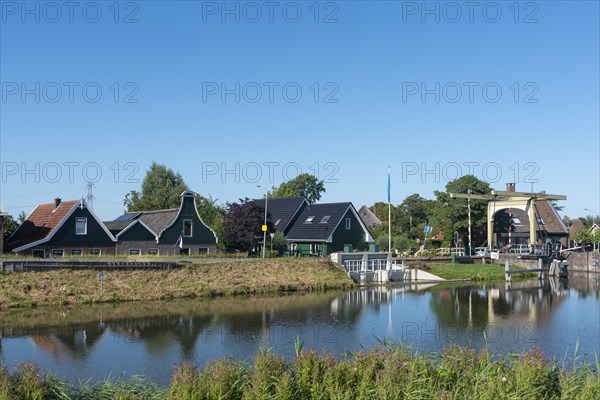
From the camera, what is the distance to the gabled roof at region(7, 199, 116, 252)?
146 ft

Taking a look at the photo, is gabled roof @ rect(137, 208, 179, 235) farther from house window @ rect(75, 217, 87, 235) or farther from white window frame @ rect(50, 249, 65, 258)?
white window frame @ rect(50, 249, 65, 258)

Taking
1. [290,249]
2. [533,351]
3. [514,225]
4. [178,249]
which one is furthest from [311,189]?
[533,351]

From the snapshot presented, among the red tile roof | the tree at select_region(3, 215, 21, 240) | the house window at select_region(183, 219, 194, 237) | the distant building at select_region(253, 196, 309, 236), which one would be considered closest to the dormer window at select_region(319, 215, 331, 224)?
the distant building at select_region(253, 196, 309, 236)

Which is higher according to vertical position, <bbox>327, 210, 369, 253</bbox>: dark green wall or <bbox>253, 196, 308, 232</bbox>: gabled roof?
<bbox>253, 196, 308, 232</bbox>: gabled roof

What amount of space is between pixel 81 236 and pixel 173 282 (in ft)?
34.8

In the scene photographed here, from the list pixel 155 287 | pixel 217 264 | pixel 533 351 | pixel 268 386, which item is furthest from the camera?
pixel 217 264

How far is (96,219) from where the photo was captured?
46719 mm

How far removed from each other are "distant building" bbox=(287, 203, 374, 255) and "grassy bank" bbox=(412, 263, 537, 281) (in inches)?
254

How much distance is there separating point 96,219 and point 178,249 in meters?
7.62

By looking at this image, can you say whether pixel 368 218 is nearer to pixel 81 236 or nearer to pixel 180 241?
pixel 180 241

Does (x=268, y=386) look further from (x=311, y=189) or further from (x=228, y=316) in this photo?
(x=311, y=189)

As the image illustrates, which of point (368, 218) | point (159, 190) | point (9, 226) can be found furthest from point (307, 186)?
point (9, 226)

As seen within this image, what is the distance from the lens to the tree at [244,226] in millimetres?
52406

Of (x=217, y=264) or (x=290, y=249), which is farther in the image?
(x=290, y=249)
